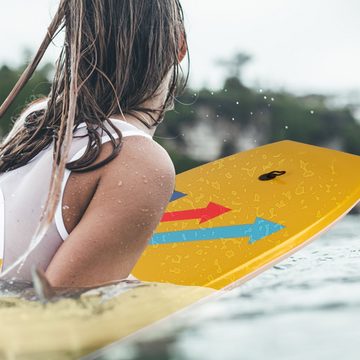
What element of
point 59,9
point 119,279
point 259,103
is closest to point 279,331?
point 119,279

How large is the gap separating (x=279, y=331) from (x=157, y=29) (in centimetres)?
57

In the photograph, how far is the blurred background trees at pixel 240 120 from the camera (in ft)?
44.6

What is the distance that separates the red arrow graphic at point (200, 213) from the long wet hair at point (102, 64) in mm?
1311

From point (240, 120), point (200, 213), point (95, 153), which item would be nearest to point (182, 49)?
point (95, 153)

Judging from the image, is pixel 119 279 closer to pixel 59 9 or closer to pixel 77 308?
pixel 77 308

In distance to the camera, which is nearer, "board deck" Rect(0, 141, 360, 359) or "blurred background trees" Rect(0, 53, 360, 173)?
"board deck" Rect(0, 141, 360, 359)

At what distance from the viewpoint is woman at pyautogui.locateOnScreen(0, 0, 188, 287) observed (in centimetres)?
105

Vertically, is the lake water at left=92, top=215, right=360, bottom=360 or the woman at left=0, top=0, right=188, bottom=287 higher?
the woman at left=0, top=0, right=188, bottom=287

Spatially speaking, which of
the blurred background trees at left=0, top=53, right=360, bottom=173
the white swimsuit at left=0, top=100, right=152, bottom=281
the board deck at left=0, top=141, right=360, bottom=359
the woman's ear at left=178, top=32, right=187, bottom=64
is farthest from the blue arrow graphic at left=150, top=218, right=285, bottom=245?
the blurred background trees at left=0, top=53, right=360, bottom=173

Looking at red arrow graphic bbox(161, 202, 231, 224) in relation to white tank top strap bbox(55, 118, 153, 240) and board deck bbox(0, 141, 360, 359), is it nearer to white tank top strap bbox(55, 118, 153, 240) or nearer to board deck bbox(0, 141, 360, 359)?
board deck bbox(0, 141, 360, 359)

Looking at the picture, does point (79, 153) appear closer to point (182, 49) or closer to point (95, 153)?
point (95, 153)

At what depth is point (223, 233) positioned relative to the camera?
2369 millimetres

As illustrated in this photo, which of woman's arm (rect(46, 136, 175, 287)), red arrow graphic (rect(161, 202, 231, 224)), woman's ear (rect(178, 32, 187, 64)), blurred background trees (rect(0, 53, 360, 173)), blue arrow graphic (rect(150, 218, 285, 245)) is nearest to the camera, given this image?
woman's arm (rect(46, 136, 175, 287))

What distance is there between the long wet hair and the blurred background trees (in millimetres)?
11481
